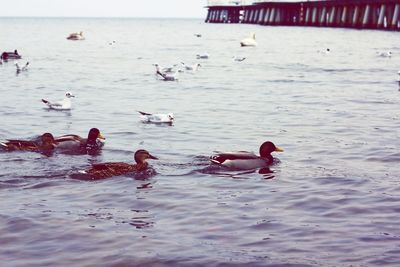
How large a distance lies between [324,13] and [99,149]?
7711 cm

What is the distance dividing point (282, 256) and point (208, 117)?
11.0m

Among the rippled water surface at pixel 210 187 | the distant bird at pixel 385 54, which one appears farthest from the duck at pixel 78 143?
the distant bird at pixel 385 54

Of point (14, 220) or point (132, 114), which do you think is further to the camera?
point (132, 114)

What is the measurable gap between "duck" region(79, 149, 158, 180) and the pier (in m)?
56.3

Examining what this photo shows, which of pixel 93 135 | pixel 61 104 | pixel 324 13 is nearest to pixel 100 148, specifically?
pixel 93 135

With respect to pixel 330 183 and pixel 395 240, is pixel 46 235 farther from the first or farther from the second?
pixel 330 183

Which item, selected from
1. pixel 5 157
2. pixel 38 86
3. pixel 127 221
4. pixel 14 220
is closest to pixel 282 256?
pixel 127 221

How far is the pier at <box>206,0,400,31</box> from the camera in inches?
2753

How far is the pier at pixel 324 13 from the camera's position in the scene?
69.9 metres

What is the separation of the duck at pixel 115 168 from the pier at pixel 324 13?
56269mm

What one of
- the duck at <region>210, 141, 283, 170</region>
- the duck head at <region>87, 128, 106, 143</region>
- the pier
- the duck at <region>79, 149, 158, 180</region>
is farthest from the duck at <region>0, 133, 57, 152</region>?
the pier

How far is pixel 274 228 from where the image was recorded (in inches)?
351

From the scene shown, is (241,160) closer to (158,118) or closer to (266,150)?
(266,150)

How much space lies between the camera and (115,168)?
37.9 feet
